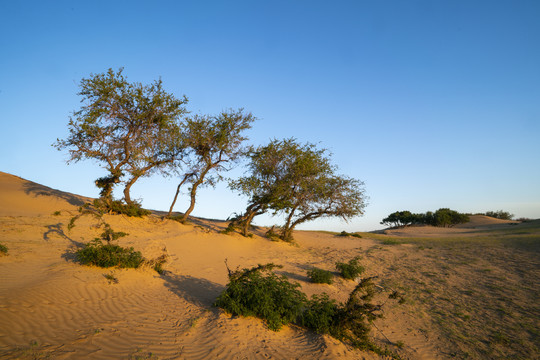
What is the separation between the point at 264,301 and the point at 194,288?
335 centimetres

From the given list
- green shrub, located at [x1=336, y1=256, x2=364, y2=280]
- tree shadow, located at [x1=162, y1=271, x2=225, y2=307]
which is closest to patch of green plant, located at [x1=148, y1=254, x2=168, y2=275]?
tree shadow, located at [x1=162, y1=271, x2=225, y2=307]

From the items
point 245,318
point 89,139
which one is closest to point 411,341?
point 245,318

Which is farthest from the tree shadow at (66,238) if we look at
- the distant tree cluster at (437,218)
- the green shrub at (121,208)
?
the distant tree cluster at (437,218)

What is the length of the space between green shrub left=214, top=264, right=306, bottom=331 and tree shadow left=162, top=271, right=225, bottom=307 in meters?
0.99

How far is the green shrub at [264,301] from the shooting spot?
6839mm

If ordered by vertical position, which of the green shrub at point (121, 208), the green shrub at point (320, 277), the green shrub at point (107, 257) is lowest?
the green shrub at point (320, 277)

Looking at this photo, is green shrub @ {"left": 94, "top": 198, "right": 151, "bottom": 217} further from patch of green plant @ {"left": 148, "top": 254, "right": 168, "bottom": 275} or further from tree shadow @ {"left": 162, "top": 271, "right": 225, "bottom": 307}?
tree shadow @ {"left": 162, "top": 271, "right": 225, "bottom": 307}

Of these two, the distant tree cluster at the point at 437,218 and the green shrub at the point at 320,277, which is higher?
the distant tree cluster at the point at 437,218

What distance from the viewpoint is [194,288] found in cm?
923

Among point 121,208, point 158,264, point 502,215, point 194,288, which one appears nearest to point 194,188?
point 121,208

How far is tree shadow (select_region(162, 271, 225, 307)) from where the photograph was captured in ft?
27.0

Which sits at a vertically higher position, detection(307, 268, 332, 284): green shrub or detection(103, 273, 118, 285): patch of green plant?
detection(103, 273, 118, 285): patch of green plant

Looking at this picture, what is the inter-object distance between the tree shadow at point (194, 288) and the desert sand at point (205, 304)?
0.12 ft

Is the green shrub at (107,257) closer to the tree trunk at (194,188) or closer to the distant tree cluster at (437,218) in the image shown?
the tree trunk at (194,188)
